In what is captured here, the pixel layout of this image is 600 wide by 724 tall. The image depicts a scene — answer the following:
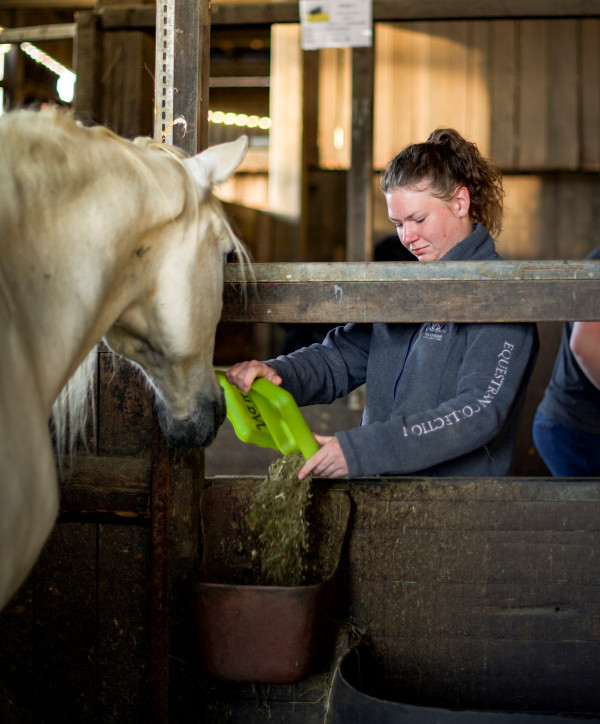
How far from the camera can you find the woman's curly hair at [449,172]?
165cm

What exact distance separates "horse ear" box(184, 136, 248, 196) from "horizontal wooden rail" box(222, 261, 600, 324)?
0.93 ft

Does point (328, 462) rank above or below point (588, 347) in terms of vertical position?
below

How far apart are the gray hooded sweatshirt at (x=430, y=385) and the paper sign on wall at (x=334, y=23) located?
6.37 ft

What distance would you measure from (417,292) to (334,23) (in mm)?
2305

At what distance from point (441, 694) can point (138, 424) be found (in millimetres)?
845

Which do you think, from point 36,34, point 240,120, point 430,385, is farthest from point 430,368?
point 240,120

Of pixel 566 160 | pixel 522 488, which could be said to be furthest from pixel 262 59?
pixel 522 488

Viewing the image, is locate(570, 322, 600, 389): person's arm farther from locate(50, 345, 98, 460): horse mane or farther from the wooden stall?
locate(50, 345, 98, 460): horse mane

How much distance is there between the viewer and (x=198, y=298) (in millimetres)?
1184

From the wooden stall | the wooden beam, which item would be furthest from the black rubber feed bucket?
the wooden beam

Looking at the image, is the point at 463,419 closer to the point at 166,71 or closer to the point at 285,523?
the point at 285,523

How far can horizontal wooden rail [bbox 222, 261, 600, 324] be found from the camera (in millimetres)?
1426

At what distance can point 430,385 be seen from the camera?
1.58m

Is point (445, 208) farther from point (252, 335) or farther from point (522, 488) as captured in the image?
point (252, 335)
